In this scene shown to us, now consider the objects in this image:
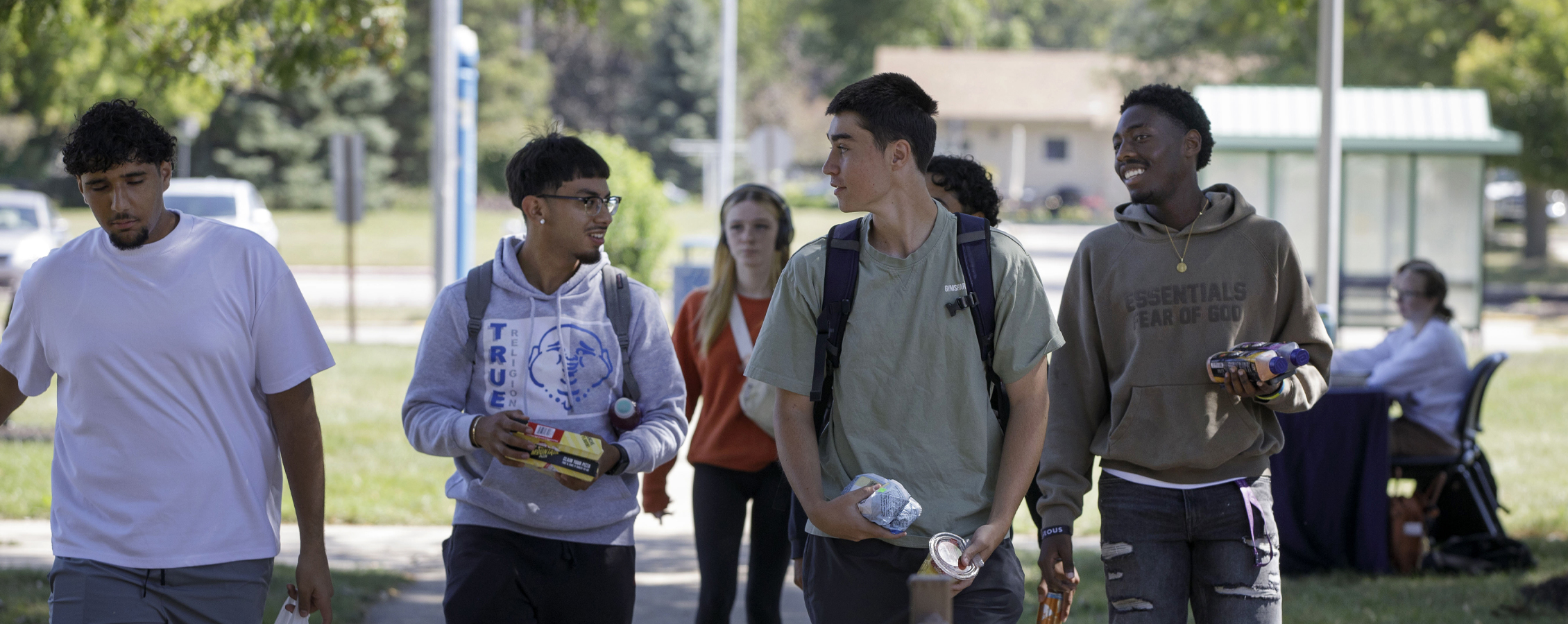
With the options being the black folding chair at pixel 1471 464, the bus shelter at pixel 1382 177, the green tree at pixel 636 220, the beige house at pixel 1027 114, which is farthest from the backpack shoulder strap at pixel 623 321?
the beige house at pixel 1027 114

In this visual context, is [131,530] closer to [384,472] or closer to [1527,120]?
[384,472]

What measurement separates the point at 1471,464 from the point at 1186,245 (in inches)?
181

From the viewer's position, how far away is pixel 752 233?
17.2ft

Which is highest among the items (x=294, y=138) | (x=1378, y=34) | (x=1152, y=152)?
(x=1378, y=34)

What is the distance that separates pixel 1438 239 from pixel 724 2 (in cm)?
1604

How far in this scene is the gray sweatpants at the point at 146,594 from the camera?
307cm

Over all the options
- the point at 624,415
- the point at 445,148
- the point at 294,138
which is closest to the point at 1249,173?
the point at 445,148

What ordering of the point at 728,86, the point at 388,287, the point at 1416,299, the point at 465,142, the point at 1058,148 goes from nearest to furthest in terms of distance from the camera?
1. the point at 1416,299
2. the point at 465,142
3. the point at 388,287
4. the point at 728,86
5. the point at 1058,148

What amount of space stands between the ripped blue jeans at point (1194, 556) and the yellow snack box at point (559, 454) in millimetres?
1391

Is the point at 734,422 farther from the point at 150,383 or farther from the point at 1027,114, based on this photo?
the point at 1027,114

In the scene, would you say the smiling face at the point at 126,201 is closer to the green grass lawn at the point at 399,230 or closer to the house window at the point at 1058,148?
the green grass lawn at the point at 399,230

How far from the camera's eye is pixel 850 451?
3.11 m

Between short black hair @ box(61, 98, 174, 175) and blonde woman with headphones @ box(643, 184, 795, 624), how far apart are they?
2276 millimetres

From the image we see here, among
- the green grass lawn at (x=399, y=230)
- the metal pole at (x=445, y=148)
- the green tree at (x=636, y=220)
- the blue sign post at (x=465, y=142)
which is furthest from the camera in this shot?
the green grass lawn at (x=399, y=230)
